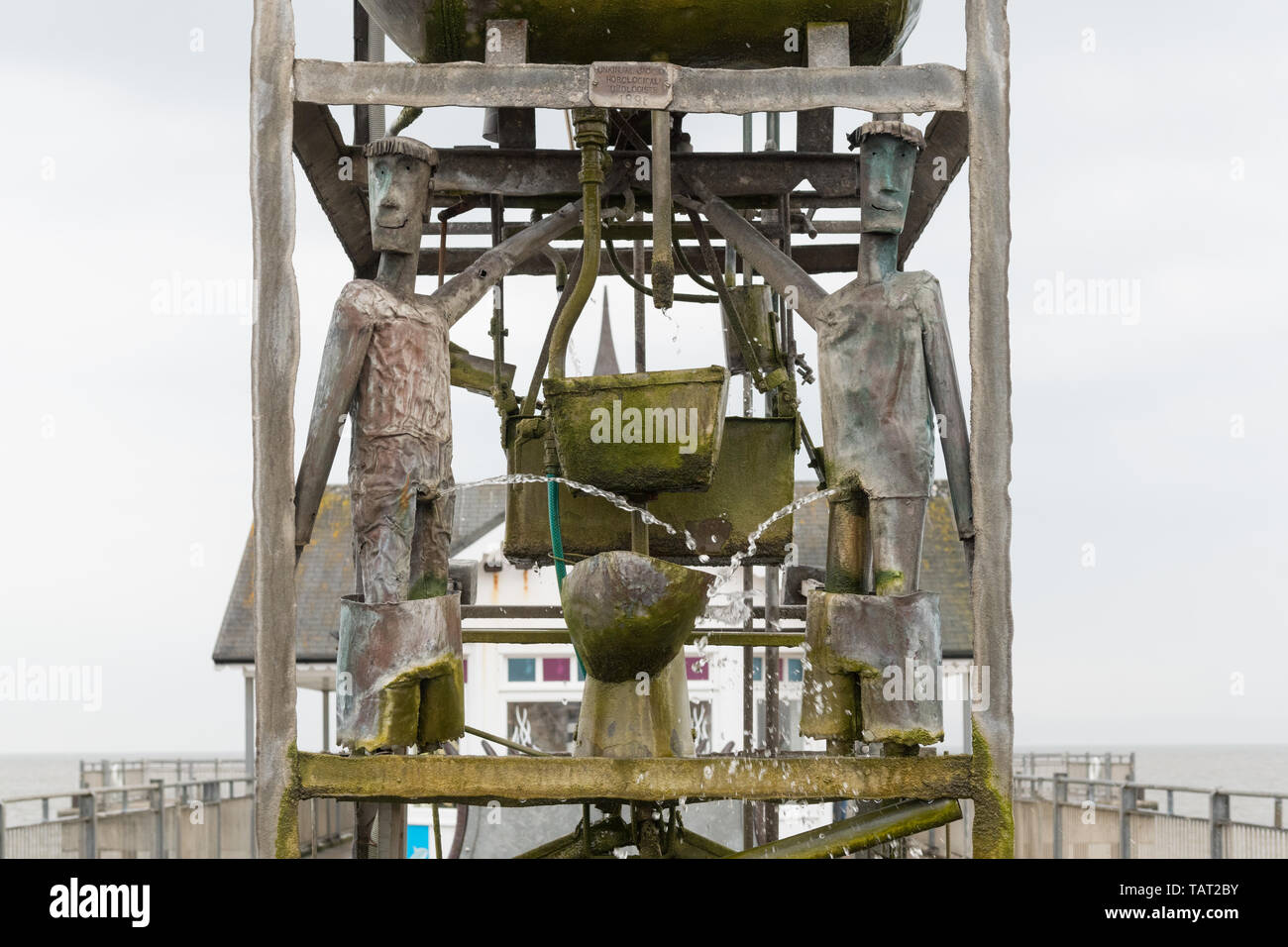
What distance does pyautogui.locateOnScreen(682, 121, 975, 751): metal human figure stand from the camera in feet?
20.7

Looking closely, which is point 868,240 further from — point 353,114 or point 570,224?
point 353,114

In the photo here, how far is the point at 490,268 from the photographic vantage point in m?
6.90

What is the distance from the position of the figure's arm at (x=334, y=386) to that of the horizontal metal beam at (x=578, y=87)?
0.84 meters

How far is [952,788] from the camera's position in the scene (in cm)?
595

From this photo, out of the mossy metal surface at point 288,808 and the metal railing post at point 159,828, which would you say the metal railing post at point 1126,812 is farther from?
the mossy metal surface at point 288,808

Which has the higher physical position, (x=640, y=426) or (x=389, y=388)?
(x=389, y=388)

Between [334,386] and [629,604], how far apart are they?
58.0 inches

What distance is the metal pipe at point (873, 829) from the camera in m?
6.30

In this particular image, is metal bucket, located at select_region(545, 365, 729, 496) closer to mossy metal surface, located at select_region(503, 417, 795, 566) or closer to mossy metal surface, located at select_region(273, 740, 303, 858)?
mossy metal surface, located at select_region(503, 417, 795, 566)

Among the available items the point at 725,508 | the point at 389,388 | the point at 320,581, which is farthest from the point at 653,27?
the point at 320,581

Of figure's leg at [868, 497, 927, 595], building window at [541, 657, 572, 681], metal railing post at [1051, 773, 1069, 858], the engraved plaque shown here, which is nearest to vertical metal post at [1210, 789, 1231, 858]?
metal railing post at [1051, 773, 1069, 858]

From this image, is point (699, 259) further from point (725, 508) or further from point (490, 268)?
point (490, 268)
